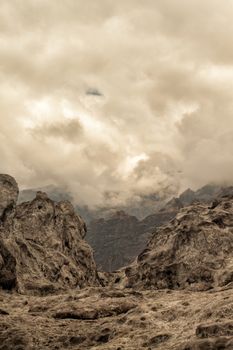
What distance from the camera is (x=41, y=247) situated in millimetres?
112750

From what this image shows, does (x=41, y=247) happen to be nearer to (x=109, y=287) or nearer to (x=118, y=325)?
(x=109, y=287)

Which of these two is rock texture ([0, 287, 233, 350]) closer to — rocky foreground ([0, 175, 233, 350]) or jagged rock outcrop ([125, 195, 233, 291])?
rocky foreground ([0, 175, 233, 350])

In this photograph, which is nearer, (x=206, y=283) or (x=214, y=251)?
(x=206, y=283)

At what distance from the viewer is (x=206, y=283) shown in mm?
88562

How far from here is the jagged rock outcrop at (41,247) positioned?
8581 centimetres

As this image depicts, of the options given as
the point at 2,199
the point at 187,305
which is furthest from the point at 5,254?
the point at 187,305

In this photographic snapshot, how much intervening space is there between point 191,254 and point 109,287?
21.8 metres

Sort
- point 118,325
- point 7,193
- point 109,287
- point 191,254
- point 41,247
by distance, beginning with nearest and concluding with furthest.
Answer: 1. point 118,325
2. point 109,287
3. point 191,254
4. point 7,193
5. point 41,247

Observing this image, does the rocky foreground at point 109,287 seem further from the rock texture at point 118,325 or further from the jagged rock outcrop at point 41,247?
the jagged rock outcrop at point 41,247

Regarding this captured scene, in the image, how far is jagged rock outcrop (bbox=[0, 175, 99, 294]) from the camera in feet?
282

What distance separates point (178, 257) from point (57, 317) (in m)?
59.1

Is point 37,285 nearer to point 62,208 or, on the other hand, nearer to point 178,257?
point 178,257

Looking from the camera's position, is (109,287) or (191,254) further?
(191,254)

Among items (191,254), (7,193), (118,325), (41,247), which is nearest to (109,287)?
(191,254)
